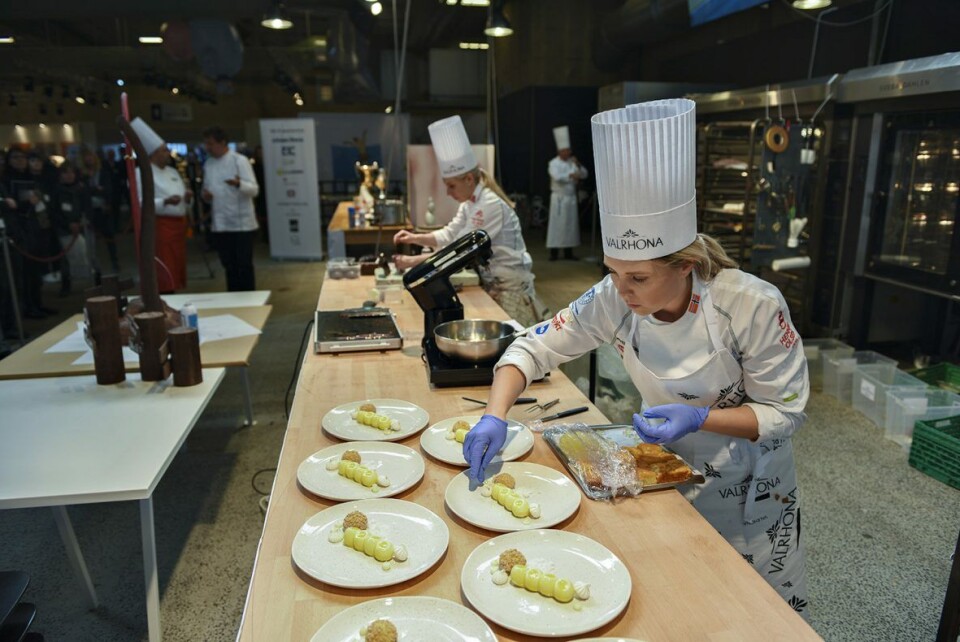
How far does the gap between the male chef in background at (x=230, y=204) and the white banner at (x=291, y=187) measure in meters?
2.63

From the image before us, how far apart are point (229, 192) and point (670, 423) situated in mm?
5564

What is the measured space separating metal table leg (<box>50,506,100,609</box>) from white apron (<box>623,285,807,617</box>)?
1957 millimetres

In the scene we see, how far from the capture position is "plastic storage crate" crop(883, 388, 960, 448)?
3.42 metres

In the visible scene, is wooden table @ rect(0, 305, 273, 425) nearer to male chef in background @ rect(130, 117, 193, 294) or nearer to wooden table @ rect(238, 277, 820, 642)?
wooden table @ rect(238, 277, 820, 642)

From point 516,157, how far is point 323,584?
1130 cm

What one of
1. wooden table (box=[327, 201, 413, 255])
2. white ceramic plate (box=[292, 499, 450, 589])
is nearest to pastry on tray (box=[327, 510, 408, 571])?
white ceramic plate (box=[292, 499, 450, 589])

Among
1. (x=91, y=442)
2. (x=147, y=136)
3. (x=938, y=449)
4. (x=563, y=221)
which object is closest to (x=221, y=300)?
(x=91, y=442)

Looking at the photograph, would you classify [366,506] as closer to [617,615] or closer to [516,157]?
[617,615]

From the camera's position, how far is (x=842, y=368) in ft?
13.2

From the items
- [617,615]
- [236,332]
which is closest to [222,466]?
[236,332]

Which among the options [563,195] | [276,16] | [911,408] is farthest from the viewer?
[563,195]

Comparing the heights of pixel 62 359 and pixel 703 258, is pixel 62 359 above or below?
below

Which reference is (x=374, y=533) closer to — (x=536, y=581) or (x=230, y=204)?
(x=536, y=581)

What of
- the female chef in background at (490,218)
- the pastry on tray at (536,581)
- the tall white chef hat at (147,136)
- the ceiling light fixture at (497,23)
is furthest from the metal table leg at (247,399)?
the ceiling light fixture at (497,23)
